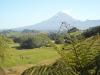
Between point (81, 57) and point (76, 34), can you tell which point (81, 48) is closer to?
point (81, 57)

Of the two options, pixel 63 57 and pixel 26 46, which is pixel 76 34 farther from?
pixel 26 46

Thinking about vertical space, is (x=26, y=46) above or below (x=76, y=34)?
below

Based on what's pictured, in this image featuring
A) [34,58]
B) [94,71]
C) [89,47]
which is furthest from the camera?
[34,58]

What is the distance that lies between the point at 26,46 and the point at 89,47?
73.4 meters

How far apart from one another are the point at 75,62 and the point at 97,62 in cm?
87

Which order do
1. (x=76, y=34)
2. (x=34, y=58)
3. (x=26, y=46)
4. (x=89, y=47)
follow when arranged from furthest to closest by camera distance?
(x=26, y=46), (x=34, y=58), (x=76, y=34), (x=89, y=47)

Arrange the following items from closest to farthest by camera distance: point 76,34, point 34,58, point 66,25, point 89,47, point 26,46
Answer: point 66,25 < point 89,47 < point 76,34 < point 34,58 < point 26,46

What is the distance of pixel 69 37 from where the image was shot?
9.55m

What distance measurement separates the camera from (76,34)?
10.0m

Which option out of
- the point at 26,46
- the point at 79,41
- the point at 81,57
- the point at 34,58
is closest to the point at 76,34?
the point at 79,41

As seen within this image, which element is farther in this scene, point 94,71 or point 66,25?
point 66,25

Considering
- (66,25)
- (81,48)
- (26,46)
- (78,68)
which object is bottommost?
(26,46)

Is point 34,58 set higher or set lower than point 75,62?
lower

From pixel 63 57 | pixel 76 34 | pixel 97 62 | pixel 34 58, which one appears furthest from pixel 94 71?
pixel 34 58
